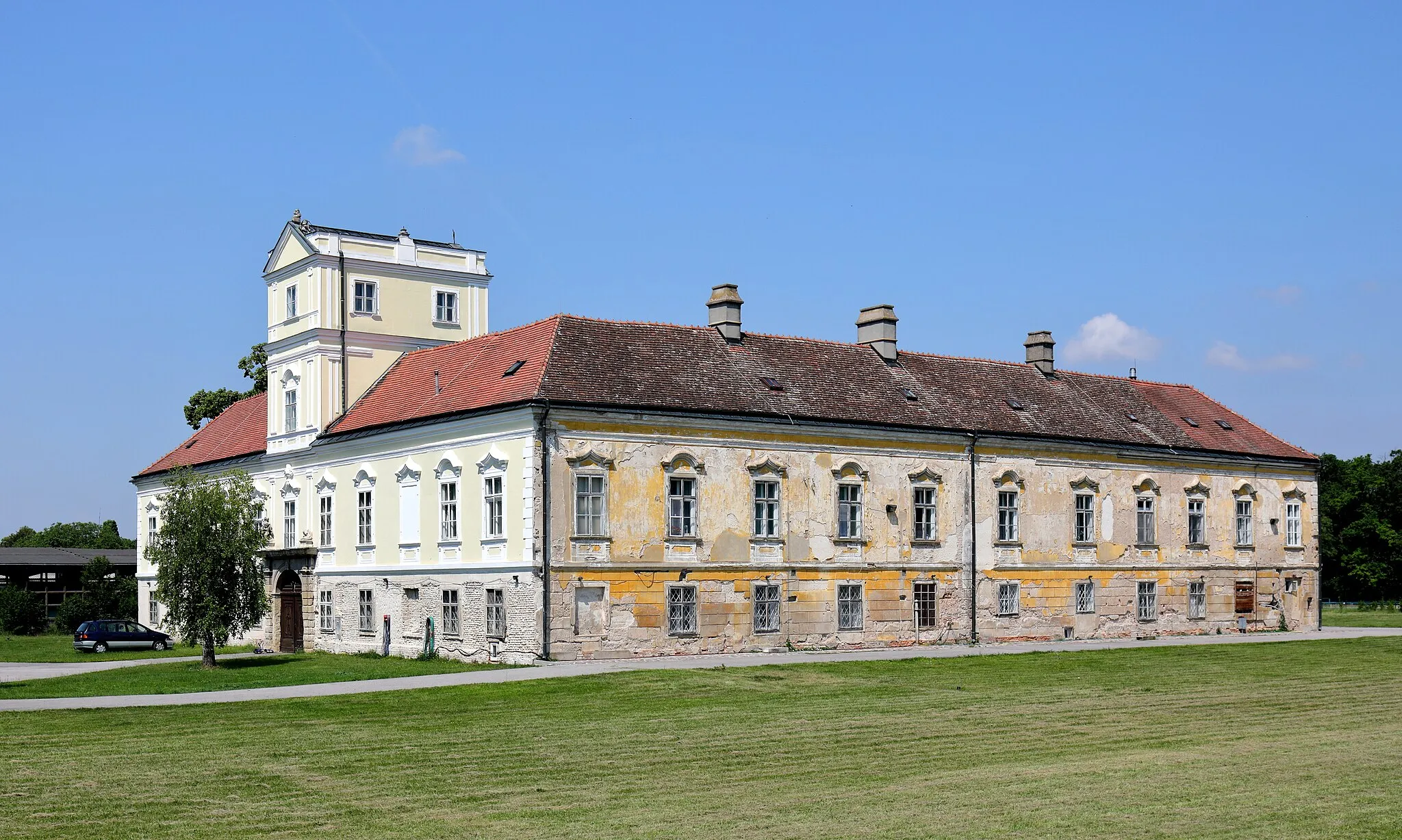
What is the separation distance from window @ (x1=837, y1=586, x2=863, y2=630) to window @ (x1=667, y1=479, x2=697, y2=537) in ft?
15.8

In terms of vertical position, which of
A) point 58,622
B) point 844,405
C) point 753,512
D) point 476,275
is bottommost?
point 58,622

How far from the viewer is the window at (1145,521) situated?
152ft

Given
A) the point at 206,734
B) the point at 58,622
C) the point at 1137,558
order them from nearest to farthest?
1. the point at 206,734
2. the point at 1137,558
3. the point at 58,622

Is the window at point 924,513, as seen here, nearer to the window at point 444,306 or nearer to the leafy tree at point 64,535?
the window at point 444,306

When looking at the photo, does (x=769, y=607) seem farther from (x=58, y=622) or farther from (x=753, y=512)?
(x=58, y=622)

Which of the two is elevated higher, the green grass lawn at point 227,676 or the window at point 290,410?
the window at point 290,410

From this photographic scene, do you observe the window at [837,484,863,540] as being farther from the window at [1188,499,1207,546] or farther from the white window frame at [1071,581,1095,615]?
the window at [1188,499,1207,546]

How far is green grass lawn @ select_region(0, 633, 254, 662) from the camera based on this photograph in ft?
146

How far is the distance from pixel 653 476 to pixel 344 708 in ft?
41.1

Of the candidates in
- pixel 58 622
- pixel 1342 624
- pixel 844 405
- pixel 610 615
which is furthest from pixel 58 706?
pixel 1342 624

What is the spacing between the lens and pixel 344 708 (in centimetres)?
2586

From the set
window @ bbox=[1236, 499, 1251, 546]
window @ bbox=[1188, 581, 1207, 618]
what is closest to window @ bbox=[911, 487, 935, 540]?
window @ bbox=[1188, 581, 1207, 618]

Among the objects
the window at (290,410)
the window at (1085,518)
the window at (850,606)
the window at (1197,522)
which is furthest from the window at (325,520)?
the window at (1197,522)

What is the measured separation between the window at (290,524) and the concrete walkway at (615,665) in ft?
19.7
